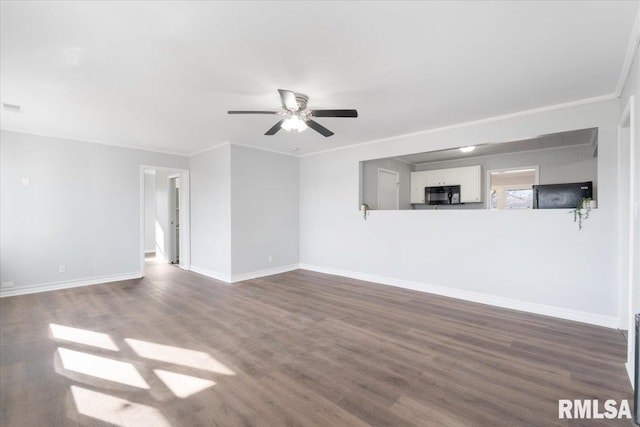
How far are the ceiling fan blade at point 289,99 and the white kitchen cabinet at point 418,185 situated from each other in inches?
187

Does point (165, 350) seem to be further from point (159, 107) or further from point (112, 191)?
point (112, 191)

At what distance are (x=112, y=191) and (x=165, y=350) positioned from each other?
401 centimetres

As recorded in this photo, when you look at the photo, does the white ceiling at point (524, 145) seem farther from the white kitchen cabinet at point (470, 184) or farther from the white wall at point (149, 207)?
the white wall at point (149, 207)

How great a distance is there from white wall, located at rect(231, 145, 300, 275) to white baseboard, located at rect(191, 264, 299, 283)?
0.21 ft

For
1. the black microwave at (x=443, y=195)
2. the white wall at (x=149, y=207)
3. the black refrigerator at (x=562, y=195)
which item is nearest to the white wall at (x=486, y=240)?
the black refrigerator at (x=562, y=195)

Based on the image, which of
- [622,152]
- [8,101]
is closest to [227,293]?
[8,101]

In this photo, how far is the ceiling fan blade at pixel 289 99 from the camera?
251 cm

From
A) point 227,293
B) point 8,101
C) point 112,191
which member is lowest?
point 227,293

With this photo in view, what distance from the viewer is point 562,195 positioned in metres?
3.55

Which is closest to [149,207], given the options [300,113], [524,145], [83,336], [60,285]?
[60,285]

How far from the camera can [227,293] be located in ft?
14.9

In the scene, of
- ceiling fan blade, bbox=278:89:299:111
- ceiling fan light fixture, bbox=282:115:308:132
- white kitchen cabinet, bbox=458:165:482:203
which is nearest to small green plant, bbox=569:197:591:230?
white kitchen cabinet, bbox=458:165:482:203

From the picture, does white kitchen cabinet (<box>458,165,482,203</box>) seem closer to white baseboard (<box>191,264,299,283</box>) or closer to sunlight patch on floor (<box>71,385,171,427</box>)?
white baseboard (<box>191,264,299,283</box>)
